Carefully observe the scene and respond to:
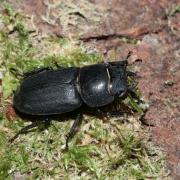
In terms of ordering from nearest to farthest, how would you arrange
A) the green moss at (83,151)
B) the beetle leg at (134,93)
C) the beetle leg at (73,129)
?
1. the green moss at (83,151)
2. the beetle leg at (73,129)
3. the beetle leg at (134,93)

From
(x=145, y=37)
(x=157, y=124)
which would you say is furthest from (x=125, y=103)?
(x=145, y=37)

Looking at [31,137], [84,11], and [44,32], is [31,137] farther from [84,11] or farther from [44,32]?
[84,11]

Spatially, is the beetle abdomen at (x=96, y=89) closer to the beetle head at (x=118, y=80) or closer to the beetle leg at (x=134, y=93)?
the beetle head at (x=118, y=80)

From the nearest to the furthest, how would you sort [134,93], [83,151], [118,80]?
1. [83,151]
2. [118,80]
3. [134,93]

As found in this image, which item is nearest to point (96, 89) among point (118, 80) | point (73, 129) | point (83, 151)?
point (118, 80)

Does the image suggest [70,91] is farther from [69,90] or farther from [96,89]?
[96,89]

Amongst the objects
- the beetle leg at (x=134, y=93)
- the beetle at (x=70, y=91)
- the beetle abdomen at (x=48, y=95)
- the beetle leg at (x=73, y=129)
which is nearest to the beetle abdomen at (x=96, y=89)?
the beetle at (x=70, y=91)

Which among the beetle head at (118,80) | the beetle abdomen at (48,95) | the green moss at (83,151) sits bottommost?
the green moss at (83,151)
